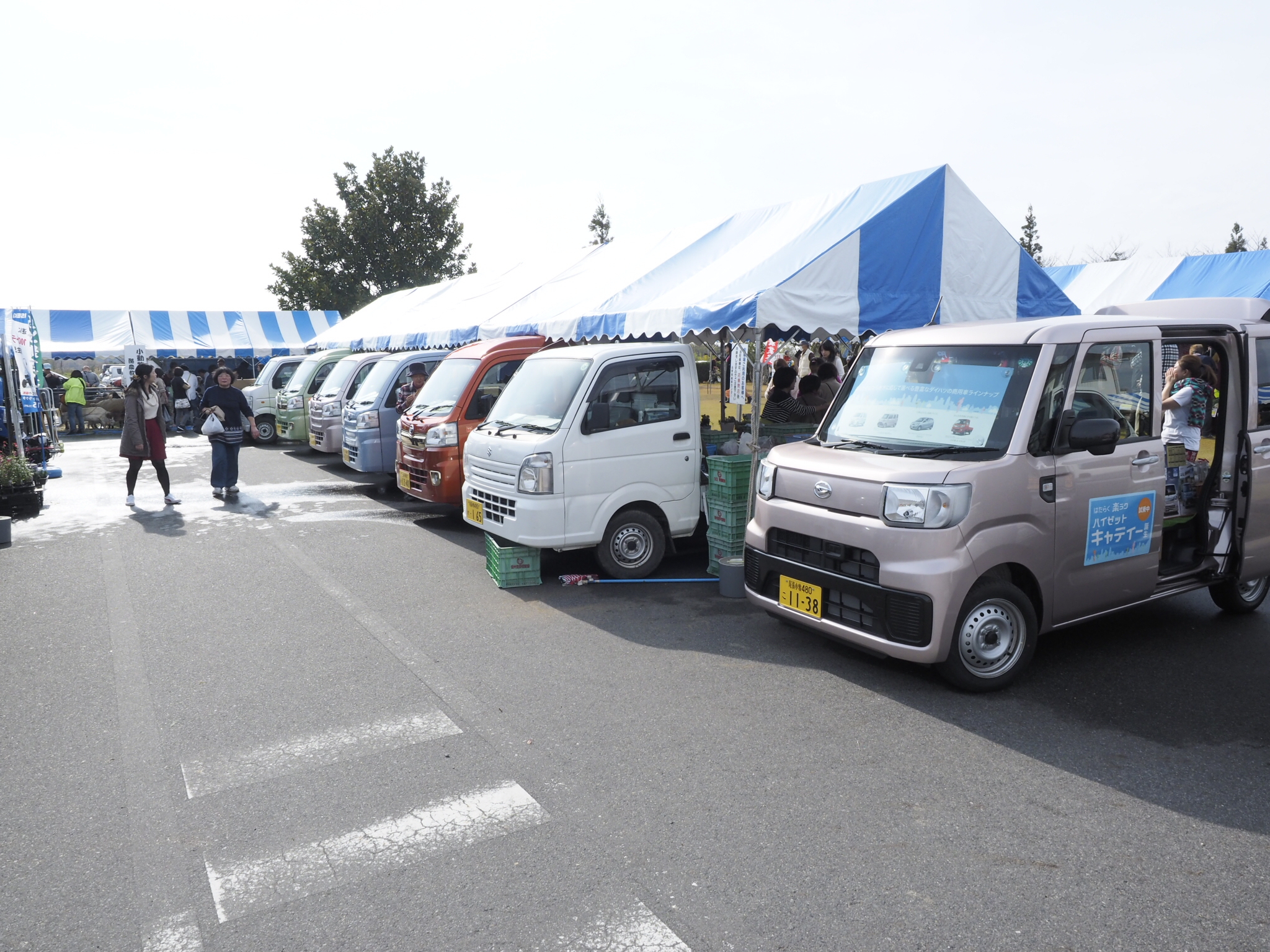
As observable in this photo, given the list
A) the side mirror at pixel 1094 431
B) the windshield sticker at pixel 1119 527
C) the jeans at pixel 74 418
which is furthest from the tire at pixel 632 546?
the jeans at pixel 74 418

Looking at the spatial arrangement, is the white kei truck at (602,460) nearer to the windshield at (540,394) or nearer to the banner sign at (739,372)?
the windshield at (540,394)

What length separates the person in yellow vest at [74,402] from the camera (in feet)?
72.3

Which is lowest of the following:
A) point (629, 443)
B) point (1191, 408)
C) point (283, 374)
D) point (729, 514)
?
point (729, 514)

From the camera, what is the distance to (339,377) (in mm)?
15398

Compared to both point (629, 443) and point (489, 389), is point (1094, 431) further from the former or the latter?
point (489, 389)

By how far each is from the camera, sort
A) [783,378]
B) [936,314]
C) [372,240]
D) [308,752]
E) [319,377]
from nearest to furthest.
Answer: [308,752], [936,314], [783,378], [319,377], [372,240]

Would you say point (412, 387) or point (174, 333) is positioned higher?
point (174, 333)

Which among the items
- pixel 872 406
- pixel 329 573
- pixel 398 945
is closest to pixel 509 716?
pixel 398 945

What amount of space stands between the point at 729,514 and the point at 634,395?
4.33 feet

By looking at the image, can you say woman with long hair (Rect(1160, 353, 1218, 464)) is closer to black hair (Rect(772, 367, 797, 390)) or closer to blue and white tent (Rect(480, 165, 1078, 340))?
blue and white tent (Rect(480, 165, 1078, 340))

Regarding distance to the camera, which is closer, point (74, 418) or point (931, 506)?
point (931, 506)

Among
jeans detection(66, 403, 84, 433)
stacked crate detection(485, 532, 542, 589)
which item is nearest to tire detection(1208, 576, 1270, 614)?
stacked crate detection(485, 532, 542, 589)

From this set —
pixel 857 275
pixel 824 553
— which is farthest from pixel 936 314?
pixel 824 553

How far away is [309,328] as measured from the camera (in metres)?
31.5
